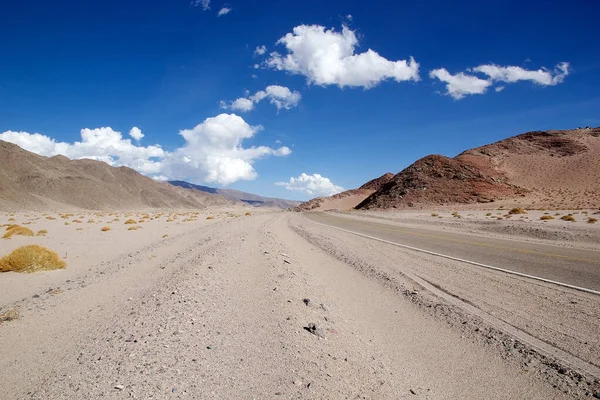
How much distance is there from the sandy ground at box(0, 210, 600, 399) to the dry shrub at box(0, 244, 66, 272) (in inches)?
54.0

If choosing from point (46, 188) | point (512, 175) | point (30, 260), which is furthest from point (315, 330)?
point (46, 188)

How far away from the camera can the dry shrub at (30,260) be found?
10.6m

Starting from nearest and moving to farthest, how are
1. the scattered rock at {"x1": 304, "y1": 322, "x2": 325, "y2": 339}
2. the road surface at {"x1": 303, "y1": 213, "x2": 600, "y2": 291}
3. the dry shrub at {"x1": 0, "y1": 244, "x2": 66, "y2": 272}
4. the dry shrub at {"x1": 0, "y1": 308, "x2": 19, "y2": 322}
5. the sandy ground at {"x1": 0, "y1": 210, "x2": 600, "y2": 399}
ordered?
the sandy ground at {"x1": 0, "y1": 210, "x2": 600, "y2": 399} → the scattered rock at {"x1": 304, "y1": 322, "x2": 325, "y2": 339} → the dry shrub at {"x1": 0, "y1": 308, "x2": 19, "y2": 322} → the road surface at {"x1": 303, "y1": 213, "x2": 600, "y2": 291} → the dry shrub at {"x1": 0, "y1": 244, "x2": 66, "y2": 272}

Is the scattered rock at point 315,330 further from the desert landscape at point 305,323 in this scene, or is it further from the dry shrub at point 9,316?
the dry shrub at point 9,316

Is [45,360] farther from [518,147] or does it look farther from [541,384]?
[518,147]

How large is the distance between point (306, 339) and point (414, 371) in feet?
5.07

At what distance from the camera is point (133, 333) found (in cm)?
503

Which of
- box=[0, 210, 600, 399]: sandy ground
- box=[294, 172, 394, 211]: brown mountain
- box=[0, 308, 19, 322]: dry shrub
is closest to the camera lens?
box=[0, 210, 600, 399]: sandy ground

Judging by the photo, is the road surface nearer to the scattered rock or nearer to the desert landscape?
the desert landscape

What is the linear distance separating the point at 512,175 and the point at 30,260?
85.9 meters

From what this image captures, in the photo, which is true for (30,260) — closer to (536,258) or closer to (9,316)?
(9,316)

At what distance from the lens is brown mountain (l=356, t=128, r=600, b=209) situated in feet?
213

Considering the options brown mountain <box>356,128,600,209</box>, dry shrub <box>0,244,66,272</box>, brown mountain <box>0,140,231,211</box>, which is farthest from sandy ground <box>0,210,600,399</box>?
brown mountain <box>0,140,231,211</box>

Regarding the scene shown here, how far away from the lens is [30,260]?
35.7 ft
